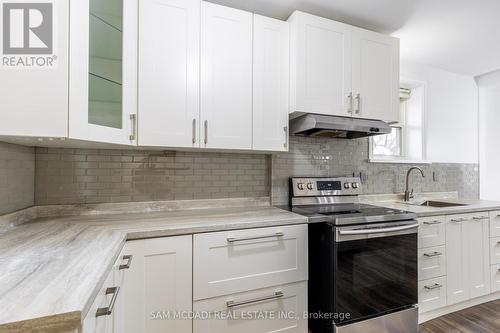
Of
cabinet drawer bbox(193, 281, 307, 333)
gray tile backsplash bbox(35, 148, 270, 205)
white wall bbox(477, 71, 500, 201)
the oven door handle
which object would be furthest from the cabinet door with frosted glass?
white wall bbox(477, 71, 500, 201)

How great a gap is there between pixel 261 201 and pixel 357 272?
0.88 meters

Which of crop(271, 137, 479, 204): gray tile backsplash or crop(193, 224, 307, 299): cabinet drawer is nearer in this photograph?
crop(193, 224, 307, 299): cabinet drawer

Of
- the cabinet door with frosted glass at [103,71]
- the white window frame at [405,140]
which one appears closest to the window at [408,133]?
the white window frame at [405,140]

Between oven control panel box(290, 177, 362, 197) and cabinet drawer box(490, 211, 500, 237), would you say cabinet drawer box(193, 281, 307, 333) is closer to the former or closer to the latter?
oven control panel box(290, 177, 362, 197)

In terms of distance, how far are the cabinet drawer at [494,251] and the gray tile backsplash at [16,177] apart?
3668 mm

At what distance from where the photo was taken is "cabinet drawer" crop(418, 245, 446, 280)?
200 cm

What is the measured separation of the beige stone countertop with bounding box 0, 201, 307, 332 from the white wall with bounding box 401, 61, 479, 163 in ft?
7.50

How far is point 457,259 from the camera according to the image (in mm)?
2150

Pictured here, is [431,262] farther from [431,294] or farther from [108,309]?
[108,309]

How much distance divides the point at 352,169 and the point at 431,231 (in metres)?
0.81

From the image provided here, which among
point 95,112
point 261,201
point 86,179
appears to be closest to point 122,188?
point 86,179

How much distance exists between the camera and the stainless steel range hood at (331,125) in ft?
6.20

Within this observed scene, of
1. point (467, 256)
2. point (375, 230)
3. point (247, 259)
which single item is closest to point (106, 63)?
point (247, 259)

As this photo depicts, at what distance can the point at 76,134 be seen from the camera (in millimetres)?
1133
